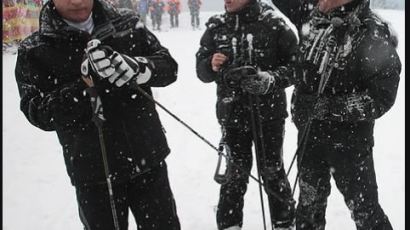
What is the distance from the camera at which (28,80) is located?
2.06 m

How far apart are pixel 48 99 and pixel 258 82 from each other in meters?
1.30

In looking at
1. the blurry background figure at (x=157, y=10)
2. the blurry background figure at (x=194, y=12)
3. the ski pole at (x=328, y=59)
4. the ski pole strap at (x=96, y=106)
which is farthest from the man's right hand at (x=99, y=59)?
the blurry background figure at (x=194, y=12)

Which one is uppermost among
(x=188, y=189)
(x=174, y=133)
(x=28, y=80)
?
(x=28, y=80)

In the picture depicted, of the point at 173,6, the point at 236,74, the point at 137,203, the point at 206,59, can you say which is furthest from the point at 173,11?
the point at 137,203

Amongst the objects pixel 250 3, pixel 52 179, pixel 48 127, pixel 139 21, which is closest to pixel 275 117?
pixel 250 3

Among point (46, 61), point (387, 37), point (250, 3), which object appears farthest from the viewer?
point (250, 3)

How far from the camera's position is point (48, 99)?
2031 millimetres

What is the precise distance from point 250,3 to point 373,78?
38.5 inches

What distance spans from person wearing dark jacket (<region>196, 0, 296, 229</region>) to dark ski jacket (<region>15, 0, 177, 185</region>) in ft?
2.60

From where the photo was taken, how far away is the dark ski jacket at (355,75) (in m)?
2.30

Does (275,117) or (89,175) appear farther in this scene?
(275,117)

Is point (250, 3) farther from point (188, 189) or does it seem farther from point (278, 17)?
point (188, 189)

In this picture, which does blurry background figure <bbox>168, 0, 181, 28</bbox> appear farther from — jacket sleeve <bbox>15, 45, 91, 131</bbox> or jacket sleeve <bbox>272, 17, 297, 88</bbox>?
jacket sleeve <bbox>15, 45, 91, 131</bbox>

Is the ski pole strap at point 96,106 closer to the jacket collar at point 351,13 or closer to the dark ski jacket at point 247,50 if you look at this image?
the dark ski jacket at point 247,50
